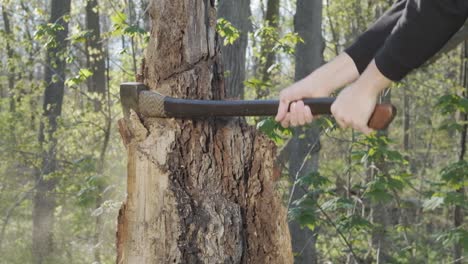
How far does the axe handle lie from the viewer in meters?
2.05

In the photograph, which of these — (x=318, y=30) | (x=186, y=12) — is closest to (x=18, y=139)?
(x=318, y=30)

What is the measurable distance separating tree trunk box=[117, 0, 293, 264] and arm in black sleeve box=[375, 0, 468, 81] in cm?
103

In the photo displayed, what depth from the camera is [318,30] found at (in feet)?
25.9

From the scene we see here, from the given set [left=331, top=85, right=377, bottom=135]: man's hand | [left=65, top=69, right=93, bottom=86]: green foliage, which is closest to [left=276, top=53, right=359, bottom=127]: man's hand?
[left=331, top=85, right=377, bottom=135]: man's hand

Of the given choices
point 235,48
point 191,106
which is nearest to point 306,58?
point 235,48

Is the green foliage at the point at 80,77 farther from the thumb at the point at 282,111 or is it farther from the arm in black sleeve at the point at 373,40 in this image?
the arm in black sleeve at the point at 373,40

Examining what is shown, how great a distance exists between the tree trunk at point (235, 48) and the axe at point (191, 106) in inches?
149

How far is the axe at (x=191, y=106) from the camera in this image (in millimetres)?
2057

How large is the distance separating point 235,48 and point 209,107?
456 cm

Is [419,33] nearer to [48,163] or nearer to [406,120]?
[48,163]

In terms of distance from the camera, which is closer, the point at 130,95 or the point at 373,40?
the point at 373,40

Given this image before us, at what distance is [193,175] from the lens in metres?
2.58

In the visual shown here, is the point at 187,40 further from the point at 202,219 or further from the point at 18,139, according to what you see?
the point at 18,139

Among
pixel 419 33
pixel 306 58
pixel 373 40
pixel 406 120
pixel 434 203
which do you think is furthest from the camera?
pixel 406 120
